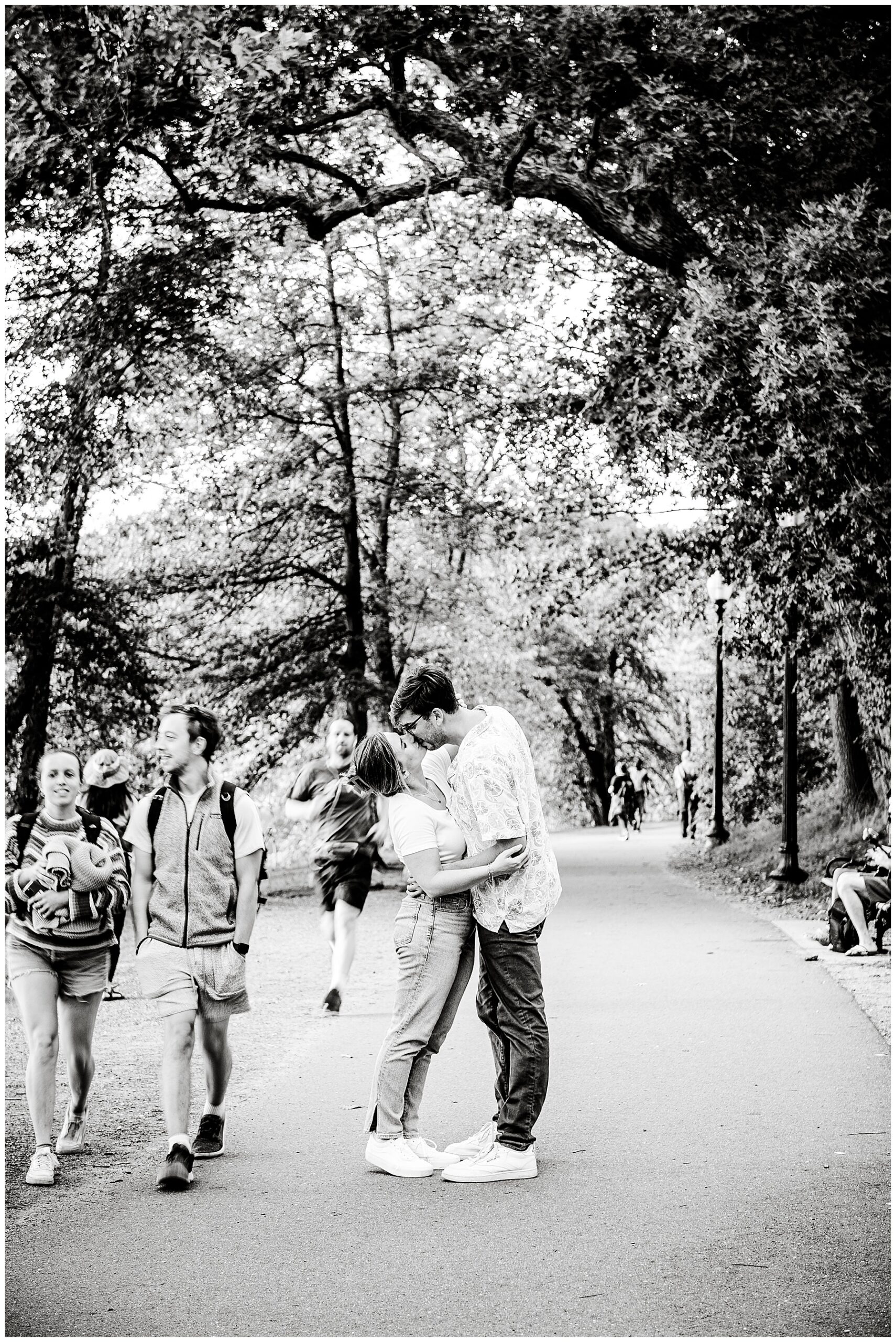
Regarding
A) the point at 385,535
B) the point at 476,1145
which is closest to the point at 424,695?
the point at 476,1145

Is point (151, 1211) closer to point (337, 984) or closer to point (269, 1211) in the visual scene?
point (269, 1211)

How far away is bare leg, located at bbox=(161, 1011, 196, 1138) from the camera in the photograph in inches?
227

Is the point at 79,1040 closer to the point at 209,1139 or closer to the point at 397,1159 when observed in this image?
the point at 209,1139

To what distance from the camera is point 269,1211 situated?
5.35m

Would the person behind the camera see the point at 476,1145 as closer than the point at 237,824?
Yes

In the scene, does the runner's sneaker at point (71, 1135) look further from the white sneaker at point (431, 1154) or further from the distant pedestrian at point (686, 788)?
the distant pedestrian at point (686, 788)

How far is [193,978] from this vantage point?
6.01 metres

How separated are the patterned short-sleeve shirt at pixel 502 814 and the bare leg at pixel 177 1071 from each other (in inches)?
48.1

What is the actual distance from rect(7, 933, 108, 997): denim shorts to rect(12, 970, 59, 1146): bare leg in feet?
0.11

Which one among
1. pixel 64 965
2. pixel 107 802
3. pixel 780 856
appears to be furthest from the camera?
pixel 780 856

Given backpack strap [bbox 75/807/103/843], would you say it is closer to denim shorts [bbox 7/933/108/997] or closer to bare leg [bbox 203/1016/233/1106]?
denim shorts [bbox 7/933/108/997]

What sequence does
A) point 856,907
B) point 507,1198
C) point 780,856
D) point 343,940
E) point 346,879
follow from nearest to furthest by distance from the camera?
1. point 507,1198
2. point 343,940
3. point 346,879
4. point 856,907
5. point 780,856

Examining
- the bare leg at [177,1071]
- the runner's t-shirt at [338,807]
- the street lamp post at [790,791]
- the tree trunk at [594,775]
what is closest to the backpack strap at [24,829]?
the bare leg at [177,1071]

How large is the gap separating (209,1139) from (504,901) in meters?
1.67
